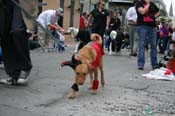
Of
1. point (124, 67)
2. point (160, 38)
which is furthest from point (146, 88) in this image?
point (160, 38)

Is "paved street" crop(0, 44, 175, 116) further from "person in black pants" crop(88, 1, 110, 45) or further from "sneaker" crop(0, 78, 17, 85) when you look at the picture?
"person in black pants" crop(88, 1, 110, 45)

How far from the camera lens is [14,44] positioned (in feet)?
24.1

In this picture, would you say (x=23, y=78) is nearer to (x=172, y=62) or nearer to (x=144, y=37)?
(x=144, y=37)

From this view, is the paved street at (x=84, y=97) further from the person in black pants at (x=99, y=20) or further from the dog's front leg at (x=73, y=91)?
the person in black pants at (x=99, y=20)

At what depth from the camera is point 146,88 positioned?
27.5 ft

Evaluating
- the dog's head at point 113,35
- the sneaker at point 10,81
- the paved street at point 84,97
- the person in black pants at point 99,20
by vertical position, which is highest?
the person in black pants at point 99,20

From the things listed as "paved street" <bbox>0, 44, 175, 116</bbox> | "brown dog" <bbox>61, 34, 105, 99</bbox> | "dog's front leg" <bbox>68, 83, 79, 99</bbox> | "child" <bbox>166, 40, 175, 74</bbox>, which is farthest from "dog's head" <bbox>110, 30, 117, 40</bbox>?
"dog's front leg" <bbox>68, 83, 79, 99</bbox>

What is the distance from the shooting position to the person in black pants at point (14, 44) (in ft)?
23.7

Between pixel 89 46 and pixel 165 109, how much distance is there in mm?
1452

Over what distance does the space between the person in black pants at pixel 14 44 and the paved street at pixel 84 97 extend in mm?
214

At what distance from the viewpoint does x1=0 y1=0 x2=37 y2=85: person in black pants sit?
285 inches

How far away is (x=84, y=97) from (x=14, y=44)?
1.37 metres

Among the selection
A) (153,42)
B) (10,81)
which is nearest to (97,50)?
(10,81)

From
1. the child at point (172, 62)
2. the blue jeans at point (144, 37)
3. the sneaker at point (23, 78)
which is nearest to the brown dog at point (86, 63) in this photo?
the sneaker at point (23, 78)
